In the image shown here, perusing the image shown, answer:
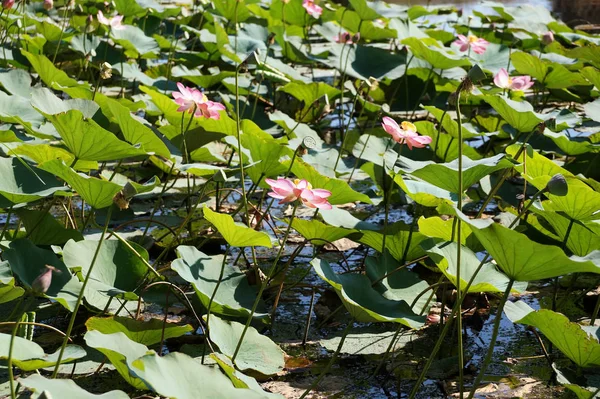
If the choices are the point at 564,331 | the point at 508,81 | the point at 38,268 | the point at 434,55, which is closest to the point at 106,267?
the point at 38,268

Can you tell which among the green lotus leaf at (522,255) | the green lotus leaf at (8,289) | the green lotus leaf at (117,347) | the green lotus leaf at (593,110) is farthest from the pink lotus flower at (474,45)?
the green lotus leaf at (117,347)

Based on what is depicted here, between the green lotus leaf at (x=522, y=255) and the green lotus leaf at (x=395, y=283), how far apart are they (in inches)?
16.5

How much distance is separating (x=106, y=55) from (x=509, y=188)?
1873mm

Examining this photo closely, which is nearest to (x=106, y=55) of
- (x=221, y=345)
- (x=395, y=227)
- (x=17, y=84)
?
(x=17, y=84)

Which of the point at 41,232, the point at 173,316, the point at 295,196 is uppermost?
the point at 295,196

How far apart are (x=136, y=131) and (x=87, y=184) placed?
1.29 feet

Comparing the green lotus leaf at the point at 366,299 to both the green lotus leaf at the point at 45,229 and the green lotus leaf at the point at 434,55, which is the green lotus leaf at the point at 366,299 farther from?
the green lotus leaf at the point at 434,55

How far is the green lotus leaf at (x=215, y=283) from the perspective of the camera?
1559mm

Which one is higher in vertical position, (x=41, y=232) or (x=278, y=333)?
(x=41, y=232)

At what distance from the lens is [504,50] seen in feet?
12.5

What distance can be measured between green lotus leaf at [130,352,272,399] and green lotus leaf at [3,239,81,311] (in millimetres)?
459

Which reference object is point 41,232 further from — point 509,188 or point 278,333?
point 509,188

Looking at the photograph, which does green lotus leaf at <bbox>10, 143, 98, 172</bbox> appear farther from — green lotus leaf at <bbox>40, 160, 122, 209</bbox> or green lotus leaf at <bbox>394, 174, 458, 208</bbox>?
green lotus leaf at <bbox>394, 174, 458, 208</bbox>

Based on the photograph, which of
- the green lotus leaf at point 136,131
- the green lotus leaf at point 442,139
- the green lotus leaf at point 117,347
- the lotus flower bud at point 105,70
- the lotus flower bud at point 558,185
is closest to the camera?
the green lotus leaf at point 117,347
